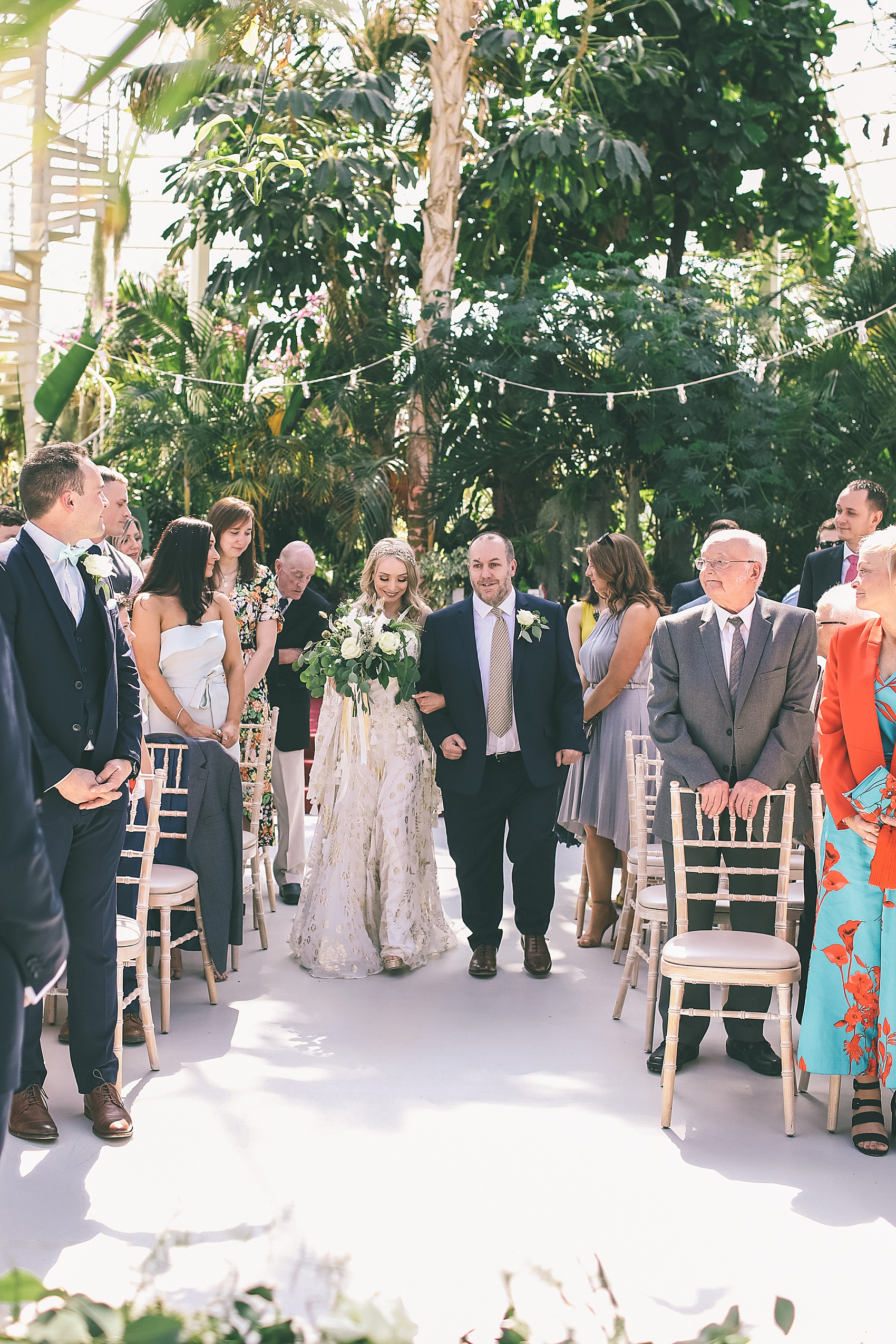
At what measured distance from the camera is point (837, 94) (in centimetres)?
1691

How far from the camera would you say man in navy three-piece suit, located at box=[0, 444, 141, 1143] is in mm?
3221

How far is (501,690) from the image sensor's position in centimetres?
509

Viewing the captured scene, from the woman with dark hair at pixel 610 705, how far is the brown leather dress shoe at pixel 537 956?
0.48 metres

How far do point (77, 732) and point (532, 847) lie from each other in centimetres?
241

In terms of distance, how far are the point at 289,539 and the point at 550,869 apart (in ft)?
24.0

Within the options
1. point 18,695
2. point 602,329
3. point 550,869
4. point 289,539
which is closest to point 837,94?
point 602,329

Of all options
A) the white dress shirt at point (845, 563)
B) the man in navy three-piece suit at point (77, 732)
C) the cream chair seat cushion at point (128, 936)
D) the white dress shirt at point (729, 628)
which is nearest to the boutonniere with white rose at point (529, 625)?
the white dress shirt at point (729, 628)

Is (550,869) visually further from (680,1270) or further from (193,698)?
(680,1270)

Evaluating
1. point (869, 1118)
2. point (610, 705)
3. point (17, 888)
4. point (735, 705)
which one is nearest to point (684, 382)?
point (610, 705)

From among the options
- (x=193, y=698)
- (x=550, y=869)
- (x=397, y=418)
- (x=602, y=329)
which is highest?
(x=602, y=329)

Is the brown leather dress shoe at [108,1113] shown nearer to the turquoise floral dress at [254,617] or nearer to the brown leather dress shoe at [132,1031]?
the brown leather dress shoe at [132,1031]

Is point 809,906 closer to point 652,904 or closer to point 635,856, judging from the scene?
point 652,904

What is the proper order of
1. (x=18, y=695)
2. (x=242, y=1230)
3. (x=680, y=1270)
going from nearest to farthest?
1. (x=242, y=1230)
2. (x=18, y=695)
3. (x=680, y=1270)

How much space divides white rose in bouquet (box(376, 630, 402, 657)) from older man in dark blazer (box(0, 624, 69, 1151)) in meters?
3.22
